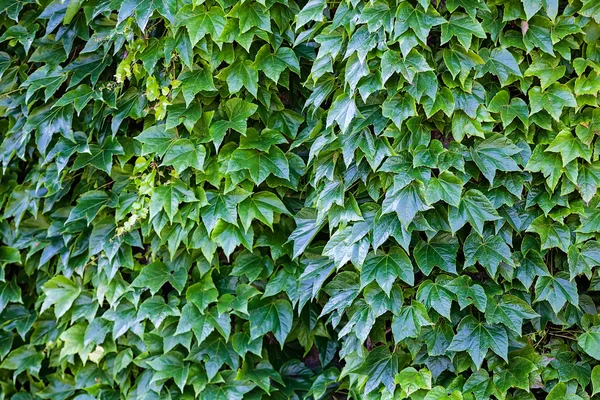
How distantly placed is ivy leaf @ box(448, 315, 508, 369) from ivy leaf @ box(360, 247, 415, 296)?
0.24m

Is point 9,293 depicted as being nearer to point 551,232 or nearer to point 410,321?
point 410,321

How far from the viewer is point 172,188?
7.55ft

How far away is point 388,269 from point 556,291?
0.55 meters

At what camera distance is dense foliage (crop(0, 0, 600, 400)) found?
1956 mm

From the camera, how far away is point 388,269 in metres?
2.02

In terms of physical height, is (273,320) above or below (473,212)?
below

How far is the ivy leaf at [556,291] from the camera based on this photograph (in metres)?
2.00

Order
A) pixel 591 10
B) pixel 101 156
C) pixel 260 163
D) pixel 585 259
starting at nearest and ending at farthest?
1. pixel 591 10
2. pixel 585 259
3. pixel 260 163
4. pixel 101 156

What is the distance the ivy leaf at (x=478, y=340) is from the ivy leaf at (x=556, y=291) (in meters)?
0.18

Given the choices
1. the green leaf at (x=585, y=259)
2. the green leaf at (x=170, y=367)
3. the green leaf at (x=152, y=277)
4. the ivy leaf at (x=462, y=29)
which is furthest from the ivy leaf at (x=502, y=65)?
the green leaf at (x=170, y=367)

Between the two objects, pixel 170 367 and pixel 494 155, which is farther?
pixel 170 367

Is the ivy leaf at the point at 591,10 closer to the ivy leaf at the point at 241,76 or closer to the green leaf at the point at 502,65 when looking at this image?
the green leaf at the point at 502,65

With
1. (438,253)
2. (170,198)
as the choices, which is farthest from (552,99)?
(170,198)

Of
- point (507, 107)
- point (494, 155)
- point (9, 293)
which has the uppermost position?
point (507, 107)
